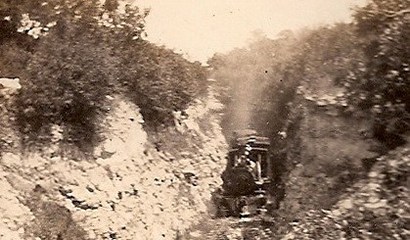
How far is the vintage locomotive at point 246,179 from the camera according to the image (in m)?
1.31

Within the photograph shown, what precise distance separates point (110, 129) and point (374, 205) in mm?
589

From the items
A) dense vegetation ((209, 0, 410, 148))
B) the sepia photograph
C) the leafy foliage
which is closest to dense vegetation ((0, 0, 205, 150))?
the sepia photograph

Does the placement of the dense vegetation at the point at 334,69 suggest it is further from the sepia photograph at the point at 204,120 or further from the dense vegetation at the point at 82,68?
the dense vegetation at the point at 82,68

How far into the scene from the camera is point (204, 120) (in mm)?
1348

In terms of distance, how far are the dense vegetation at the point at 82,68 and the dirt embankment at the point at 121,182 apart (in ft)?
0.11

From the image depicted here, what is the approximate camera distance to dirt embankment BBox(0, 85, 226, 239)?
1336mm

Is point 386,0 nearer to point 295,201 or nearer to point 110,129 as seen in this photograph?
point 295,201

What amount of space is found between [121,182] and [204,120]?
8.9 inches

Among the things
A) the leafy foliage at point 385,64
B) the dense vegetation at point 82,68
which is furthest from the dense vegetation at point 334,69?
the dense vegetation at point 82,68

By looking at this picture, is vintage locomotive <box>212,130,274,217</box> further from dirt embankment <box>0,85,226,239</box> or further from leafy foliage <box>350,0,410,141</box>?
leafy foliage <box>350,0,410,141</box>

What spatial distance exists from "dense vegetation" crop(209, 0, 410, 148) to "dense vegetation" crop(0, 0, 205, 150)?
12 cm

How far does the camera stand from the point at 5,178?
4.56 feet

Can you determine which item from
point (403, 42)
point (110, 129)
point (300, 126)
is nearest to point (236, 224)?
point (300, 126)

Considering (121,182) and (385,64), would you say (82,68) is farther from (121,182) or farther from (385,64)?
(385,64)
